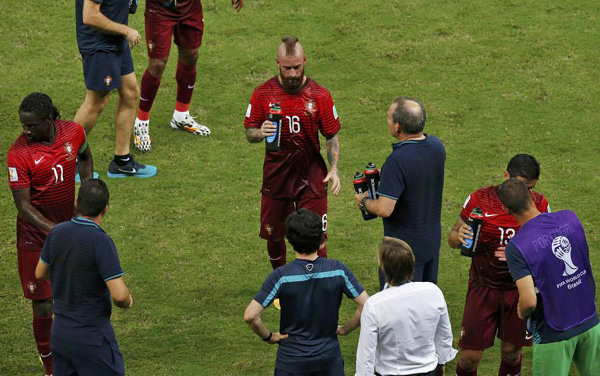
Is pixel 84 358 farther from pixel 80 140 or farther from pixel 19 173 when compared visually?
pixel 80 140

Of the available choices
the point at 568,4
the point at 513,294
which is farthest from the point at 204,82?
the point at 513,294

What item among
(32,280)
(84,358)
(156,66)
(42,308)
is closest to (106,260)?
(84,358)

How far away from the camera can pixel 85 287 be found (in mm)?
7043

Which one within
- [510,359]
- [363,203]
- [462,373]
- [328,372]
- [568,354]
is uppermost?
[363,203]

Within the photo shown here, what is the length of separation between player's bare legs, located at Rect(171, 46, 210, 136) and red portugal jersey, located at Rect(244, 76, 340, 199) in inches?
131

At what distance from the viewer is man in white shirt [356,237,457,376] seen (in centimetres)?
668

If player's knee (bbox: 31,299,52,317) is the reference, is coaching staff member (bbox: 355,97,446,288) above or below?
above

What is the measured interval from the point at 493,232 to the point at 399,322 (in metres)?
1.64

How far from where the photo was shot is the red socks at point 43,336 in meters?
8.59

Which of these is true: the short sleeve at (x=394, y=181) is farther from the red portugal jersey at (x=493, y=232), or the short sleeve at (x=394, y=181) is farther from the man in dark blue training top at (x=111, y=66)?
the man in dark blue training top at (x=111, y=66)

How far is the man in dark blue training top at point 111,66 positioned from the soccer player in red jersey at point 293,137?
2.42 metres

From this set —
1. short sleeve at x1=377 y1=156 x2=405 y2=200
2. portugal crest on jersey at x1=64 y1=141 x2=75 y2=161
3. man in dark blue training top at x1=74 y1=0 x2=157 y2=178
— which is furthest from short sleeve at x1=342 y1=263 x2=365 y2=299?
man in dark blue training top at x1=74 y1=0 x2=157 y2=178

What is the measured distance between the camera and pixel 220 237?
10883 mm

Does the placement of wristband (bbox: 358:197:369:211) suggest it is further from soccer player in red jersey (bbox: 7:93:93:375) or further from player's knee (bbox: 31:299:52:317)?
player's knee (bbox: 31:299:52:317)
